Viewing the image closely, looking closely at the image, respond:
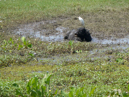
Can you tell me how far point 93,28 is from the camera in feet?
29.8

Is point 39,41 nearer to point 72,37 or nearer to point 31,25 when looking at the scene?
point 72,37

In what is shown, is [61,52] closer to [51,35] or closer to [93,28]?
[51,35]

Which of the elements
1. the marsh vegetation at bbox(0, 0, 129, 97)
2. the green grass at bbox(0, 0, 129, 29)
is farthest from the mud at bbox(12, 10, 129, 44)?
the green grass at bbox(0, 0, 129, 29)

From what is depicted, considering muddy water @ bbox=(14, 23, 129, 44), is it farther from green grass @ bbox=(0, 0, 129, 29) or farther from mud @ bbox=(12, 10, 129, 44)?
green grass @ bbox=(0, 0, 129, 29)

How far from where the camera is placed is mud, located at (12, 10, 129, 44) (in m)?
8.01

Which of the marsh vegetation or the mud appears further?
the mud

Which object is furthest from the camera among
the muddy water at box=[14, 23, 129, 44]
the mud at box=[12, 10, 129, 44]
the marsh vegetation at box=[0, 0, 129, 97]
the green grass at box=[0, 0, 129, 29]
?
the green grass at box=[0, 0, 129, 29]

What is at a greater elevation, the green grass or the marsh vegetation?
the green grass

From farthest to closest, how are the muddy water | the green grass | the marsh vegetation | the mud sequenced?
the green grass, the mud, the muddy water, the marsh vegetation

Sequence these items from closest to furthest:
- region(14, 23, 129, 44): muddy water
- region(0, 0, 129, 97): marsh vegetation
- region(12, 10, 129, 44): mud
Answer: region(0, 0, 129, 97): marsh vegetation → region(14, 23, 129, 44): muddy water → region(12, 10, 129, 44): mud

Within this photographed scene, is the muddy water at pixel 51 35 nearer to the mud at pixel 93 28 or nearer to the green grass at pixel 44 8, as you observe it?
the mud at pixel 93 28

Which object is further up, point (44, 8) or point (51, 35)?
point (44, 8)

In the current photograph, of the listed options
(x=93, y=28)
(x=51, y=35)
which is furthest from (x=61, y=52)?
(x=93, y=28)

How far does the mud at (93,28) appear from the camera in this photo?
801 centimetres
